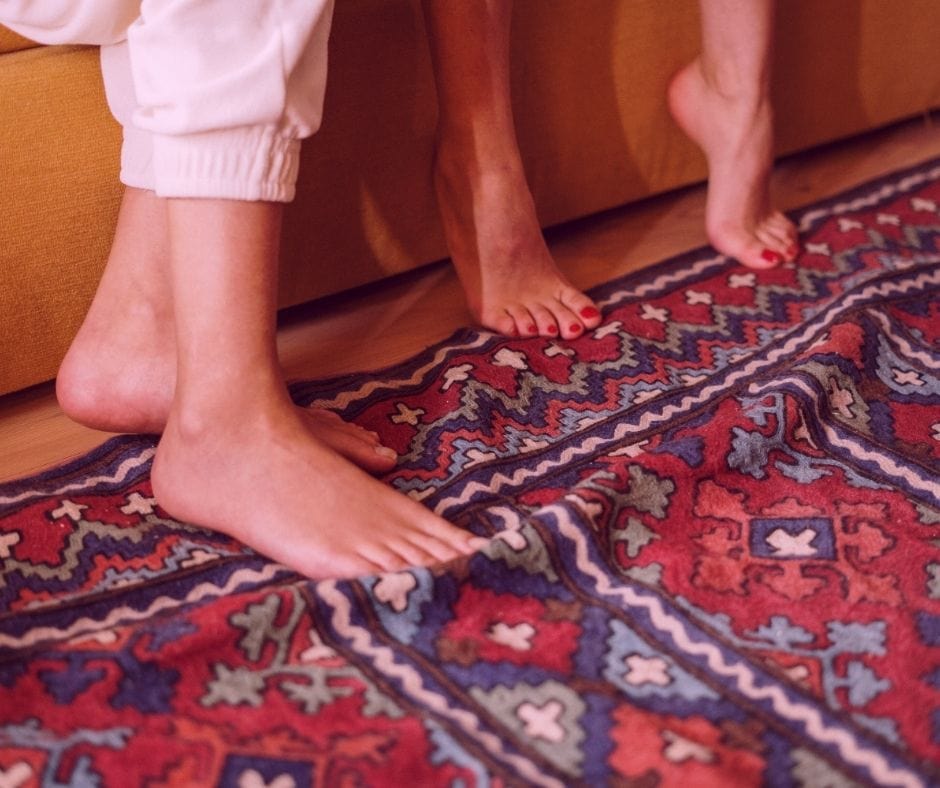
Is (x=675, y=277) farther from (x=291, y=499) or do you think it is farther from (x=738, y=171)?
(x=291, y=499)

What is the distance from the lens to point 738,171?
49.8 inches

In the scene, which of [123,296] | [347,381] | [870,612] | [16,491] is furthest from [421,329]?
[870,612]

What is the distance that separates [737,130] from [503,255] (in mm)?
354

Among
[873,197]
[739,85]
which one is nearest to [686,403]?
[739,85]

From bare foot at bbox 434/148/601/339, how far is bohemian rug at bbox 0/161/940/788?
0.05 m

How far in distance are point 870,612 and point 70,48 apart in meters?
0.79

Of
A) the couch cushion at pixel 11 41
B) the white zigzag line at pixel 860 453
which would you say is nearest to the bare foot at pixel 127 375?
the couch cushion at pixel 11 41

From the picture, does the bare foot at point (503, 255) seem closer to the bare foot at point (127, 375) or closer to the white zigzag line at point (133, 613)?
the bare foot at point (127, 375)

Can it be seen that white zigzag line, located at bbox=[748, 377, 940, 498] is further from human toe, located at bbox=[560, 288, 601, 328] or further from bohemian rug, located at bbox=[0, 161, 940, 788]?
human toe, located at bbox=[560, 288, 601, 328]

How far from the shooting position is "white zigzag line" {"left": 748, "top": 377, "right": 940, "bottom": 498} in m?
0.84

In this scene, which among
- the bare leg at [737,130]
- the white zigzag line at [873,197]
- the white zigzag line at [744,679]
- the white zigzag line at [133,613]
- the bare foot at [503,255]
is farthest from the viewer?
the white zigzag line at [873,197]

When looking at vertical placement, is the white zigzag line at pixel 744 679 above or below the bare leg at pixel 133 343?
below

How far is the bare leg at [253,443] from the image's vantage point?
732 millimetres

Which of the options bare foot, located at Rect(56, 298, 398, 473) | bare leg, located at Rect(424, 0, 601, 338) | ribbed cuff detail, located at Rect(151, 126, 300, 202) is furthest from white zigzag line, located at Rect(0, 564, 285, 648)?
→ bare leg, located at Rect(424, 0, 601, 338)
